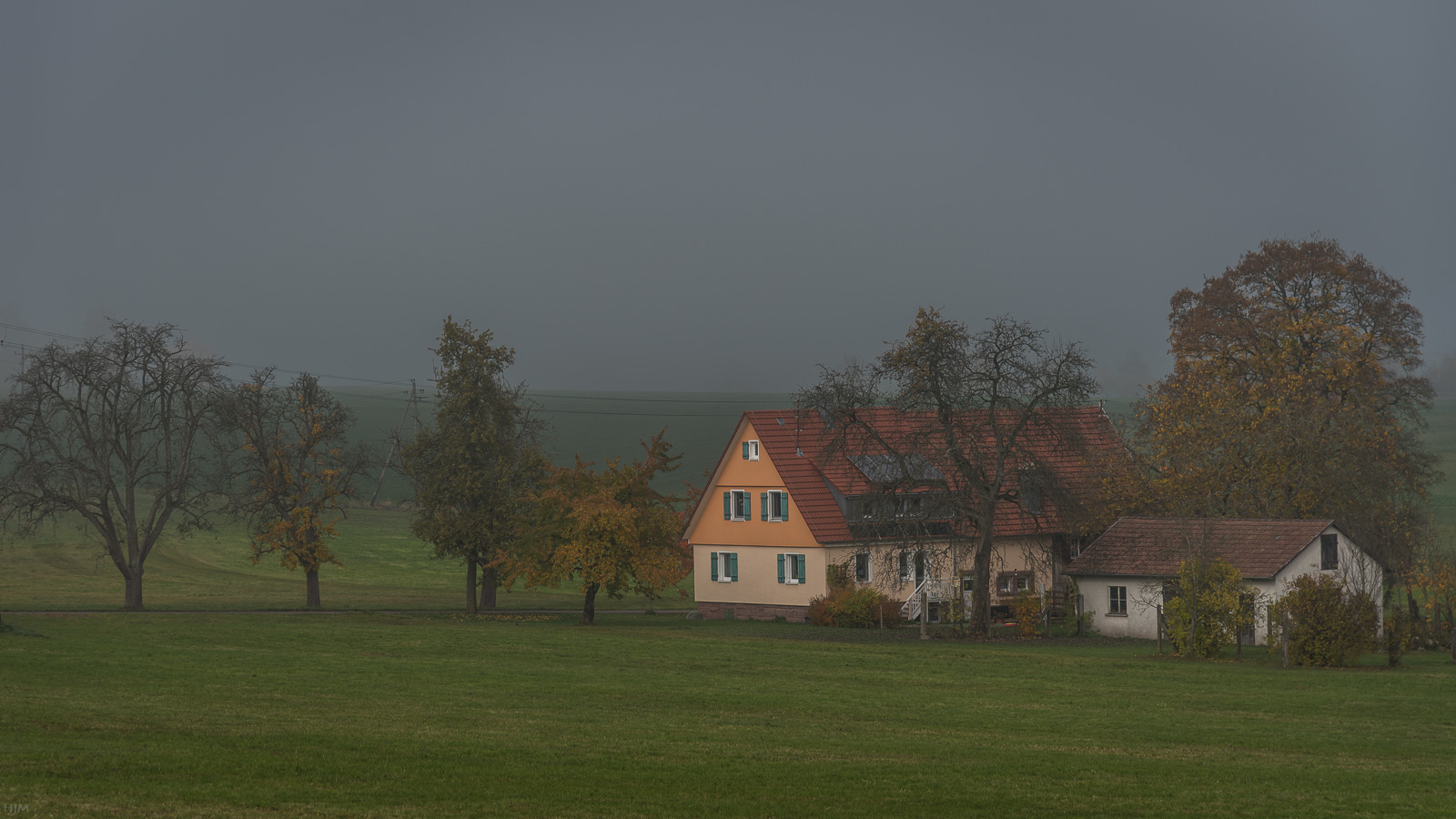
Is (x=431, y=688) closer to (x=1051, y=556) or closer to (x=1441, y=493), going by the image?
(x=1051, y=556)

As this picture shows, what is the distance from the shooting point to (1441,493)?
133 meters

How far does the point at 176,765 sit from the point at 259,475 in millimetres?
42209

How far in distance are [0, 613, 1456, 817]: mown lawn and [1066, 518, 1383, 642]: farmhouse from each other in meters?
7.87

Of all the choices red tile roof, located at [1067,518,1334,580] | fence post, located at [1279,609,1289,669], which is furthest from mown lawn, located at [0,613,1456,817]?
red tile roof, located at [1067,518,1334,580]

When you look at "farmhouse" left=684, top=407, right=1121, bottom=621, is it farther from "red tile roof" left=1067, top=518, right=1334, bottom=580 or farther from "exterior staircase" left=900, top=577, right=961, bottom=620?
"red tile roof" left=1067, top=518, right=1334, bottom=580

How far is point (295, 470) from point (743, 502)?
21.1m

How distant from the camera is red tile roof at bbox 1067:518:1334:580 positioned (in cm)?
4322

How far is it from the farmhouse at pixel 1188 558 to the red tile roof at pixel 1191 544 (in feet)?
0.11

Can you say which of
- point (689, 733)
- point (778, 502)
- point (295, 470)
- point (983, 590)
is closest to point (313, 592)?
point (295, 470)

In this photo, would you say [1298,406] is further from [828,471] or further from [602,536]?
[602,536]

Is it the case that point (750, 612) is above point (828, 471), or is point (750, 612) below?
below

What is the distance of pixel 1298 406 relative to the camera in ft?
159

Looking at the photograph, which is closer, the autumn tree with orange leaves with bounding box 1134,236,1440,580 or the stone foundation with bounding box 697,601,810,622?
the autumn tree with orange leaves with bounding box 1134,236,1440,580

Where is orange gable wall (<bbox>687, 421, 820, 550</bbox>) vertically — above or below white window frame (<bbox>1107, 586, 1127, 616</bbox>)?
above
